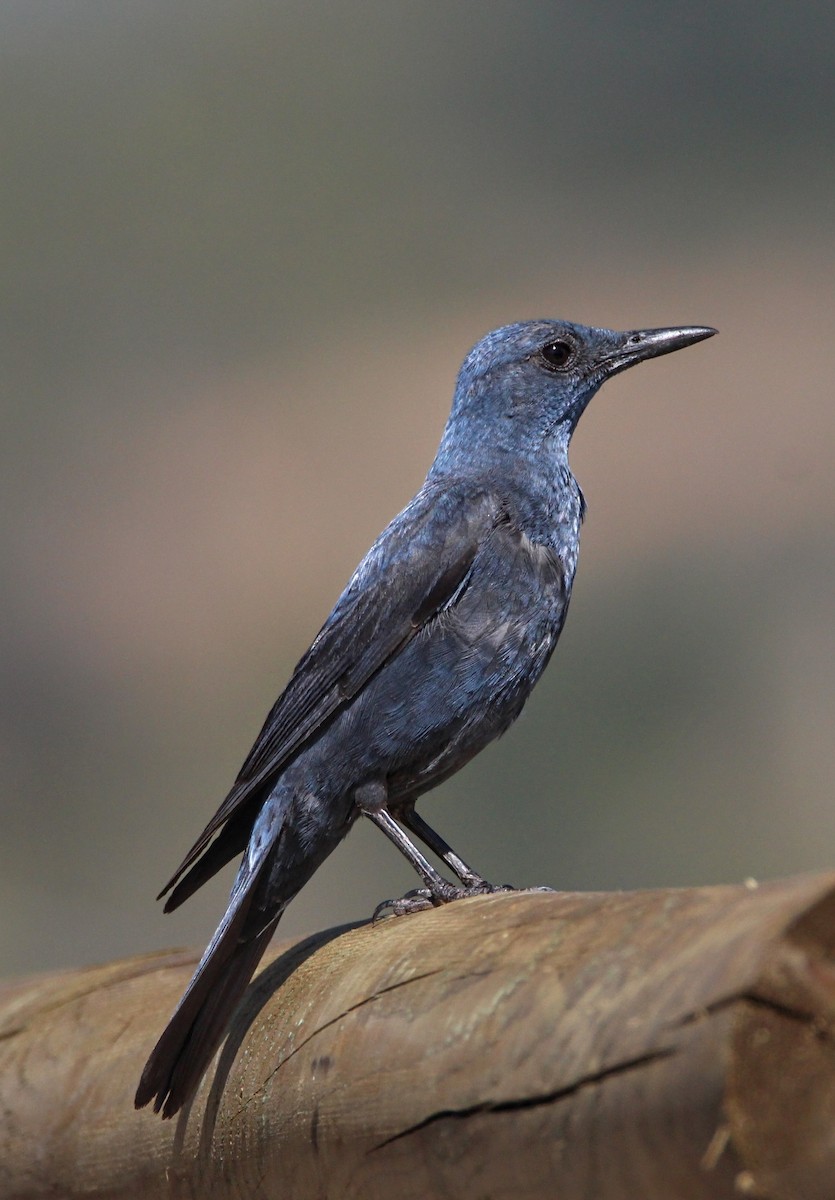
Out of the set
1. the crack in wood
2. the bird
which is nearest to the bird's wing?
the bird

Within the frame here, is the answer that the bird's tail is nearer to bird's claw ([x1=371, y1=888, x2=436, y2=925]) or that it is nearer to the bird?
the bird

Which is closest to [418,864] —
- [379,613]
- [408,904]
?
[408,904]

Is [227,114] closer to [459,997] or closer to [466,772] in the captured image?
[466,772]

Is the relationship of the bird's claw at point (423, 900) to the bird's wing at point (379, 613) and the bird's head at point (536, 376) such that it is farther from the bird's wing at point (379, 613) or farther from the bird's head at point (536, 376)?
the bird's head at point (536, 376)

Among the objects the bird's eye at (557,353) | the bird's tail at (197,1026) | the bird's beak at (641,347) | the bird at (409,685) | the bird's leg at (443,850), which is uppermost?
the bird's eye at (557,353)

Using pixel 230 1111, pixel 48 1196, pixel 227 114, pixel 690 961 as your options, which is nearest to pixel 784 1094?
pixel 690 961

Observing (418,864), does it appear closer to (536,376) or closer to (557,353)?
(536,376)

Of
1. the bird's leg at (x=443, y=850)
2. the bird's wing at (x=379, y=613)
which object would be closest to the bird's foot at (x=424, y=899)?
the bird's leg at (x=443, y=850)
